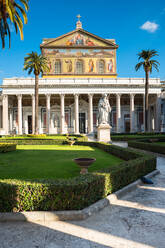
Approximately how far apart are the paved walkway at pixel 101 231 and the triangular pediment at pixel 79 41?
4132 cm

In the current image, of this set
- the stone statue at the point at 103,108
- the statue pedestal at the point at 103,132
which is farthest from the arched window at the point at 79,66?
the statue pedestal at the point at 103,132

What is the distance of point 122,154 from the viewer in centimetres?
1177

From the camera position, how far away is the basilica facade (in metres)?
37.8

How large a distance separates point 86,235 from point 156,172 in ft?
19.8

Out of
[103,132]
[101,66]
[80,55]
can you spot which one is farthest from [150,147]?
[80,55]

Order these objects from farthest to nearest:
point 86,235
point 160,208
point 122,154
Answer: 1. point 122,154
2. point 160,208
3. point 86,235

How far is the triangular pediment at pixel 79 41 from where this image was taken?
4122 cm

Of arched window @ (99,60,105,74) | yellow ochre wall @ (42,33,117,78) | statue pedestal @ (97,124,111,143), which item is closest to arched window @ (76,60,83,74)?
yellow ochre wall @ (42,33,117,78)

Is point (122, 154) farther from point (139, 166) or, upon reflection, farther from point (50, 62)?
point (50, 62)

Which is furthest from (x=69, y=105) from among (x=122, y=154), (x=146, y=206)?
→ (x=146, y=206)

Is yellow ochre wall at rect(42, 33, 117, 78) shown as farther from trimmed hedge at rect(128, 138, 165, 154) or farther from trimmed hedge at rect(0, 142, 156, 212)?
trimmed hedge at rect(0, 142, 156, 212)

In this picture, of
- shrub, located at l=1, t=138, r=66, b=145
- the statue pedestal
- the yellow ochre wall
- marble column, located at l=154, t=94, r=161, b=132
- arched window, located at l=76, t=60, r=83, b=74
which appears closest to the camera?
shrub, located at l=1, t=138, r=66, b=145

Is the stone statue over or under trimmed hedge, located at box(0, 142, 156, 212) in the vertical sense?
over

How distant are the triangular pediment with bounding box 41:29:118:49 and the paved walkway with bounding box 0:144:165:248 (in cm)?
4132
